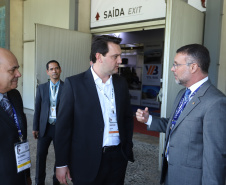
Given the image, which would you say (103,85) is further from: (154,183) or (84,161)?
(154,183)

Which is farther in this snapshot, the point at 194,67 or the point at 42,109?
the point at 42,109

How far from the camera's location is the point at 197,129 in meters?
1.50

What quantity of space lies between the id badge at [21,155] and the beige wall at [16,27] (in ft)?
23.8

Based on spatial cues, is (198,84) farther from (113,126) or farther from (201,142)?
(113,126)

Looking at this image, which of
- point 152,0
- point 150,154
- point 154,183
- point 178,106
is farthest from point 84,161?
point 152,0

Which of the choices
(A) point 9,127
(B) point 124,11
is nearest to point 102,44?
(A) point 9,127

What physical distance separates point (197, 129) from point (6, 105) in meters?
1.31

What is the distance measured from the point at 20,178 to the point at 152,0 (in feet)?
13.6

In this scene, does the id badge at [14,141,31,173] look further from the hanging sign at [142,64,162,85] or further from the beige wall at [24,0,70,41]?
the hanging sign at [142,64,162,85]

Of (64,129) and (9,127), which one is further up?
(9,127)

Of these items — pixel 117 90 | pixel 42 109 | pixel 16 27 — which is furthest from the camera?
pixel 16 27

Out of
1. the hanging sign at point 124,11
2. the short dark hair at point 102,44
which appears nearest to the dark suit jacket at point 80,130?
the short dark hair at point 102,44

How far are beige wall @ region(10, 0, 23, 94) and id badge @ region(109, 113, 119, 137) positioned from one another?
Answer: 282 inches

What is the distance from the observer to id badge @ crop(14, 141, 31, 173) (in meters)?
1.40
